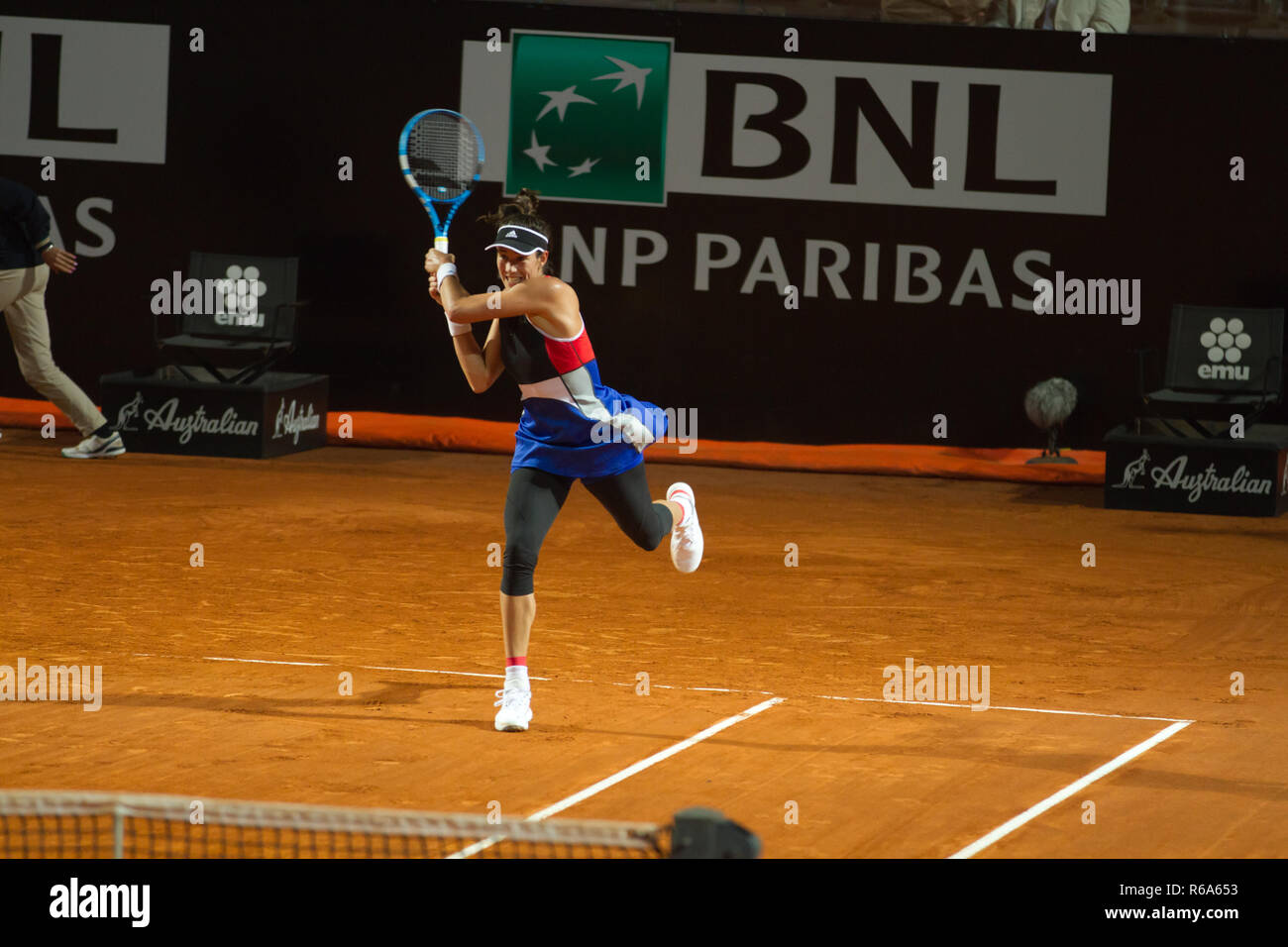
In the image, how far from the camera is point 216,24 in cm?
1506

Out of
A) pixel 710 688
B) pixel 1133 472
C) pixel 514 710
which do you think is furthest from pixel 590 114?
pixel 514 710

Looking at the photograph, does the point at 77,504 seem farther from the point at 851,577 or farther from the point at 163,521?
the point at 851,577

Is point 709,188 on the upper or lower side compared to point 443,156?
upper

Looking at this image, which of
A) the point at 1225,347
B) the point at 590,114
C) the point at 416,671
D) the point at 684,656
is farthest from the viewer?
the point at 590,114

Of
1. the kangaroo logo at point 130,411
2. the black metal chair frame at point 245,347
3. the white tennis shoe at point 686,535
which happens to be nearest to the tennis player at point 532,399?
the white tennis shoe at point 686,535

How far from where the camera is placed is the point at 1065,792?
6.17m

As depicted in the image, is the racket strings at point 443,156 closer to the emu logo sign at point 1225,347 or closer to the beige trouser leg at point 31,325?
the beige trouser leg at point 31,325

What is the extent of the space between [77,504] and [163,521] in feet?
2.75

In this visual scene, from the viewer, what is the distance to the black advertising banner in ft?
46.1

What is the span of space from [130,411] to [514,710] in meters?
8.16

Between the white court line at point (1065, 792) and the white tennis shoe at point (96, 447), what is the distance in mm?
8807

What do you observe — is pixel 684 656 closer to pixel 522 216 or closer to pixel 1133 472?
pixel 522 216
